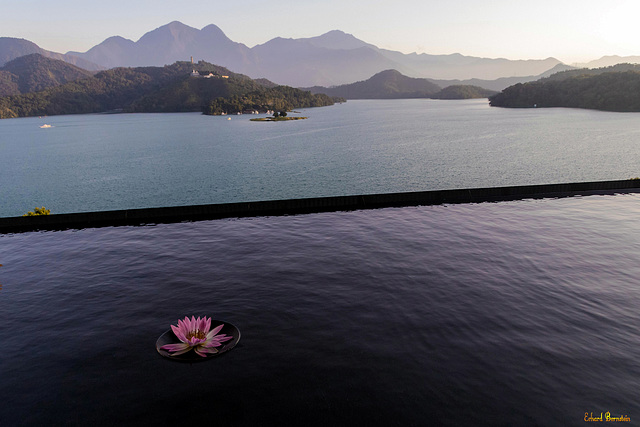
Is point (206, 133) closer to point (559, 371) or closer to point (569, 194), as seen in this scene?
point (569, 194)

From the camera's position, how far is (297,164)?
262 ft

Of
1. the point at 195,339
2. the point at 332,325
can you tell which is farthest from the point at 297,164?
the point at 195,339

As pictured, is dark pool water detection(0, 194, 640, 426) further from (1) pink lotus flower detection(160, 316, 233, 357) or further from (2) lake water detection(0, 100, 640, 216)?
(2) lake water detection(0, 100, 640, 216)

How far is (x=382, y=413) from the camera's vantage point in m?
8.02

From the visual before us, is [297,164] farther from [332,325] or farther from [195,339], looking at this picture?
[195,339]

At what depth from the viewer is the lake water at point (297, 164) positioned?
195 feet

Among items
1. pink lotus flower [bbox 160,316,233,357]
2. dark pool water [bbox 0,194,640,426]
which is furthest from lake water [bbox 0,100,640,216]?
pink lotus flower [bbox 160,316,233,357]

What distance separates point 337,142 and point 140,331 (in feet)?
342

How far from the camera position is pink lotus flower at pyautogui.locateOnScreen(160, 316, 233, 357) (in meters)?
10.1

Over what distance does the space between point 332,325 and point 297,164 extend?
229ft

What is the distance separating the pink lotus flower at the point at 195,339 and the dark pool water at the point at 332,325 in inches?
16.9

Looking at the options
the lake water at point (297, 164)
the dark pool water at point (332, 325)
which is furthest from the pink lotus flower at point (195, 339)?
the lake water at point (297, 164)

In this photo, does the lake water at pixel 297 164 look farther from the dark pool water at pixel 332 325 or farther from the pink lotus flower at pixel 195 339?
the pink lotus flower at pixel 195 339

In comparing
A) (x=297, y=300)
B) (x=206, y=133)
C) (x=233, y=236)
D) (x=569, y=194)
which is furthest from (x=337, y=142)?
(x=297, y=300)
